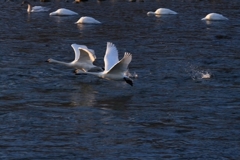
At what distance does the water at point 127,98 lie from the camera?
39.3 ft

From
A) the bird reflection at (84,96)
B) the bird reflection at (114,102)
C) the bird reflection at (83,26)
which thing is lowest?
A: the bird reflection at (83,26)

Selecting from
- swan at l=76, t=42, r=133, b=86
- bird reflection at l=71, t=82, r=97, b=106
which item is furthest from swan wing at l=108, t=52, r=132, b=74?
bird reflection at l=71, t=82, r=97, b=106

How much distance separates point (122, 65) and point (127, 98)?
0.78m

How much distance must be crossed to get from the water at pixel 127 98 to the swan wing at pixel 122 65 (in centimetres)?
60

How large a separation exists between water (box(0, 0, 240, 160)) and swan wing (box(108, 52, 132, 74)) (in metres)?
0.60

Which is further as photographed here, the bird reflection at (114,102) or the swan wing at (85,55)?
the swan wing at (85,55)

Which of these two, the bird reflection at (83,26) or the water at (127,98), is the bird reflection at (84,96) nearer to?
the water at (127,98)

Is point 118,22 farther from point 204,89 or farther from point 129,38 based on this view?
point 204,89

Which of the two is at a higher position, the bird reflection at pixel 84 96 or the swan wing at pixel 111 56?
the swan wing at pixel 111 56

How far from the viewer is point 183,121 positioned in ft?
45.3

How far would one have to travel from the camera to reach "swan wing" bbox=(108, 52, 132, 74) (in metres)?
15.5

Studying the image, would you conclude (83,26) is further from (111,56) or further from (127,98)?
(127,98)

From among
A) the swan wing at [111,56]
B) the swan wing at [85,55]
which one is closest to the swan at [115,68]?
the swan wing at [111,56]

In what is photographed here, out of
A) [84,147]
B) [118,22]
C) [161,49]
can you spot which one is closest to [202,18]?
[118,22]
